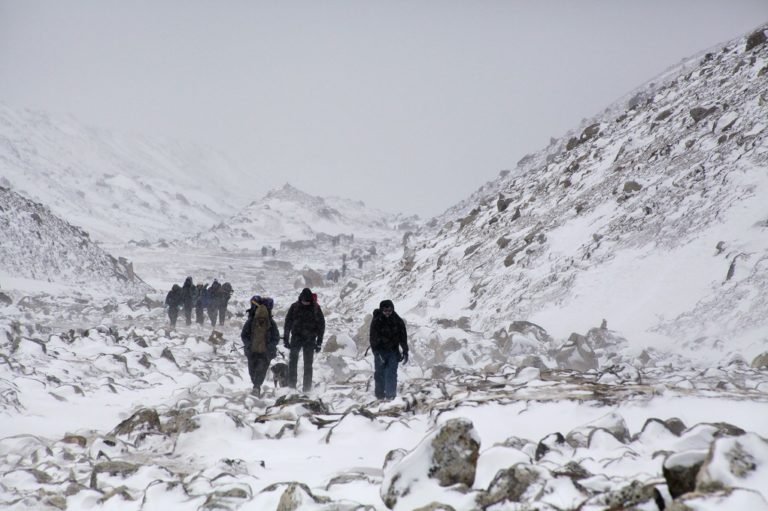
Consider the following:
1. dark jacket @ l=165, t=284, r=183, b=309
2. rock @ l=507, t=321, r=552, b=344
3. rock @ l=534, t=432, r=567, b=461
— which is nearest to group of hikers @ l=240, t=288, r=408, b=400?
rock @ l=534, t=432, r=567, b=461

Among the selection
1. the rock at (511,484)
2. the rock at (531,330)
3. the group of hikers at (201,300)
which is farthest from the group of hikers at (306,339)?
the group of hikers at (201,300)

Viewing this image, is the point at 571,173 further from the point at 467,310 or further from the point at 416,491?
the point at 416,491

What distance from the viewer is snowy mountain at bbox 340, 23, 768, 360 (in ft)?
43.5

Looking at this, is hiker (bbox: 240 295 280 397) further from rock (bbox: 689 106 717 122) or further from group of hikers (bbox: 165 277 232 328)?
rock (bbox: 689 106 717 122)

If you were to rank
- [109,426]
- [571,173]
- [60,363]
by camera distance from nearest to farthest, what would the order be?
[109,426] < [60,363] < [571,173]

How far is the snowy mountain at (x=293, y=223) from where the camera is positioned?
102875 mm

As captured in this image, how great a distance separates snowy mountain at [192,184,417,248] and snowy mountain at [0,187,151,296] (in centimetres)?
5510

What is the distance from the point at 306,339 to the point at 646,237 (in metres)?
10.2

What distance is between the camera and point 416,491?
3650mm

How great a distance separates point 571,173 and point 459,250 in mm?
5652

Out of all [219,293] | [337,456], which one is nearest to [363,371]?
[337,456]

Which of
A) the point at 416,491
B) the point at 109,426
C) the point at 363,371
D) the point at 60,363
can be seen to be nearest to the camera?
the point at 416,491

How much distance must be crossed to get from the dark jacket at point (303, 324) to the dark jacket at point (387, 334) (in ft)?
A: 4.94

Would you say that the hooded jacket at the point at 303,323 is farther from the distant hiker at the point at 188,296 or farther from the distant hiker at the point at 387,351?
the distant hiker at the point at 188,296
